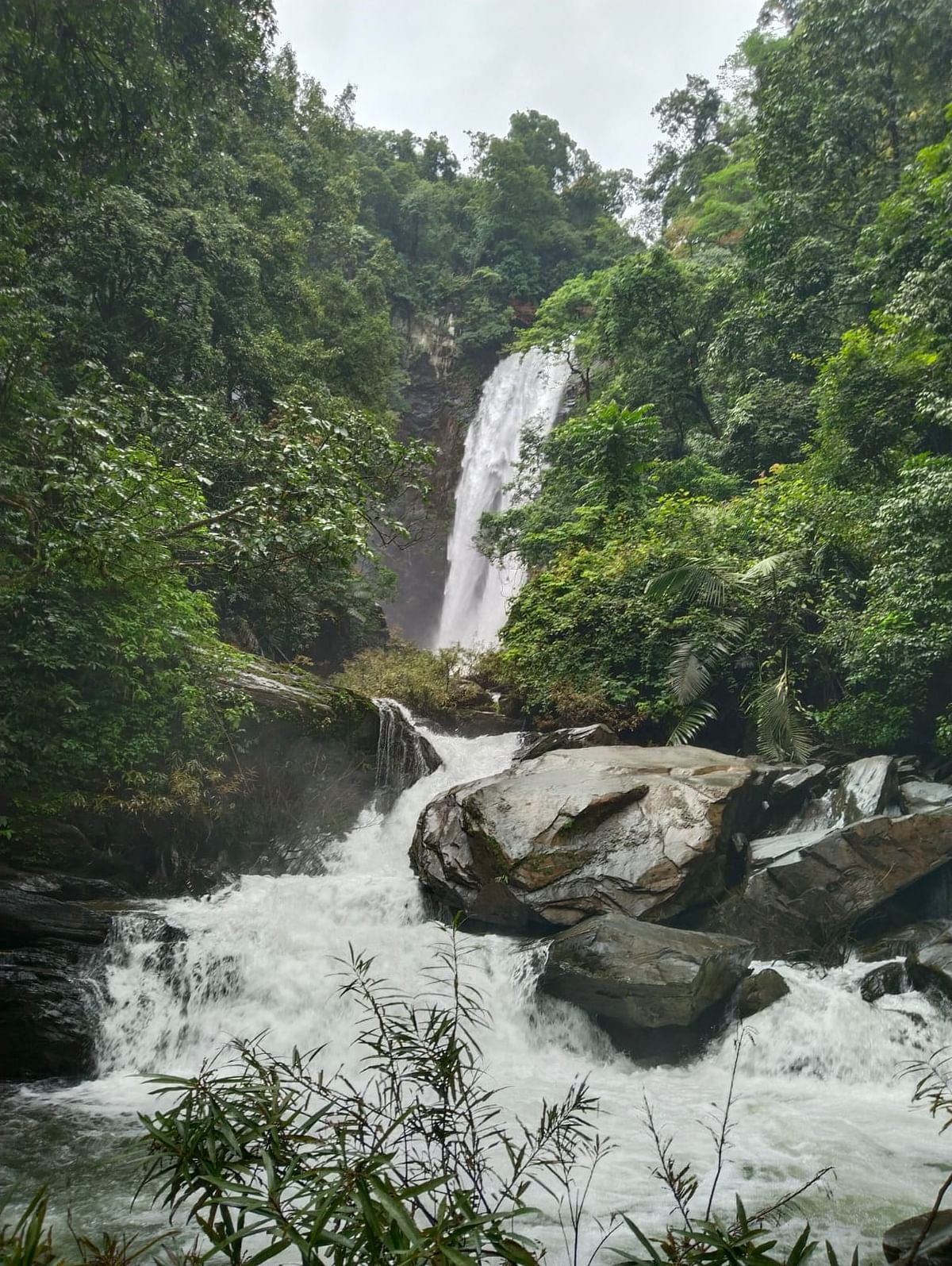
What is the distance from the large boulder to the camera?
25.6 ft

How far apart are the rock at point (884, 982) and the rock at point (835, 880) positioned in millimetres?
690

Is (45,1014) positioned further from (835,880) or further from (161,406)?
(161,406)

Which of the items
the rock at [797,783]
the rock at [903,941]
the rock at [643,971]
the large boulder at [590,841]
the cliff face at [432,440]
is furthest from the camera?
the cliff face at [432,440]

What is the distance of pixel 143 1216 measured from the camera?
4.16 m

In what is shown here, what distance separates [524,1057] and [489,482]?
69.8ft

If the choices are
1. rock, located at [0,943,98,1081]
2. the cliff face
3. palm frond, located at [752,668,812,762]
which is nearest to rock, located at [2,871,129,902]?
rock, located at [0,943,98,1081]

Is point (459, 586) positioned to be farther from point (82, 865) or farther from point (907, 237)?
point (82, 865)

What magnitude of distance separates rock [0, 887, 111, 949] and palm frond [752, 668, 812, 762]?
27.6 feet

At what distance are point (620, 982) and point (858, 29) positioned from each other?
18.6 m

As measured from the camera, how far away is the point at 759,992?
659cm

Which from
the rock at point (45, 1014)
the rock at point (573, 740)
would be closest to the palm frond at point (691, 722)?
the rock at point (573, 740)

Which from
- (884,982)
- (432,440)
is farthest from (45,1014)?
(432,440)

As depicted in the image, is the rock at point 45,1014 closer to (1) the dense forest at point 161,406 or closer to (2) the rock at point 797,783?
(1) the dense forest at point 161,406

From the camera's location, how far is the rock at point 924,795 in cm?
805
